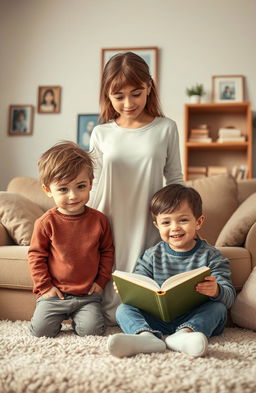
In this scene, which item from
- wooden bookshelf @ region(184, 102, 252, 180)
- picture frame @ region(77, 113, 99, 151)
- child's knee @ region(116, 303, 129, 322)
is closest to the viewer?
child's knee @ region(116, 303, 129, 322)

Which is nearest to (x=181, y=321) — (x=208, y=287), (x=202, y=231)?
(x=208, y=287)

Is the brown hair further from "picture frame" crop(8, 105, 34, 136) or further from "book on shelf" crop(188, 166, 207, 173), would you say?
"picture frame" crop(8, 105, 34, 136)

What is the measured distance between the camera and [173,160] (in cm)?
200

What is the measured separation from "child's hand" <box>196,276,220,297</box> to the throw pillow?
0.89 feet

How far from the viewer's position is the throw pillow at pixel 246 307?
1.85m

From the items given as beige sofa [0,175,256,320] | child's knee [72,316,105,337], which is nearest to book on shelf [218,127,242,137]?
beige sofa [0,175,256,320]

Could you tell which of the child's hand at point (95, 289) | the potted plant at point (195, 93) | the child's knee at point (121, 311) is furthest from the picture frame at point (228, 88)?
the child's knee at point (121, 311)

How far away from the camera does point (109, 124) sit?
6.61 feet

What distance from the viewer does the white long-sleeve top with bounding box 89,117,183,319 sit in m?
1.92

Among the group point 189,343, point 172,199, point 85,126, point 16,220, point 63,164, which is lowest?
point 189,343

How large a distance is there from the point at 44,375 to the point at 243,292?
0.96 meters

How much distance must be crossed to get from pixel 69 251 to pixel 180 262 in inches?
16.7

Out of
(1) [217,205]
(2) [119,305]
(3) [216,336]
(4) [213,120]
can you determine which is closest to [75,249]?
(2) [119,305]

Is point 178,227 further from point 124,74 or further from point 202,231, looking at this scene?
point 202,231
